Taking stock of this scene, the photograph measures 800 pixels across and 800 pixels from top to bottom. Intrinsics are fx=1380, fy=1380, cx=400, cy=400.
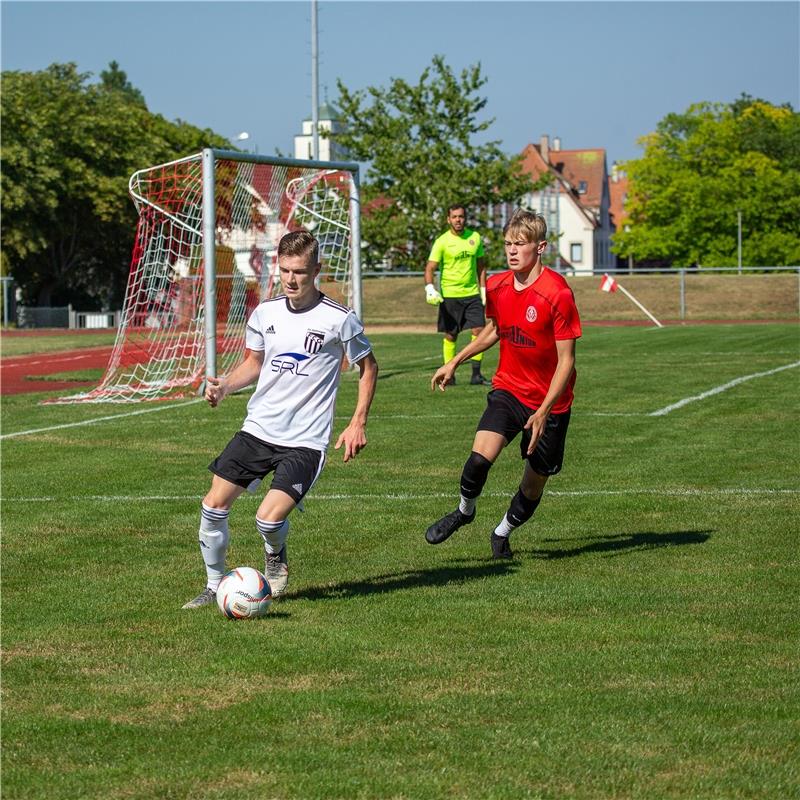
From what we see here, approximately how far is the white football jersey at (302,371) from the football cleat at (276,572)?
1.97 feet

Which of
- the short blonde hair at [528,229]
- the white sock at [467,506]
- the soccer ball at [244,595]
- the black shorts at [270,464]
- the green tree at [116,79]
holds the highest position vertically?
the green tree at [116,79]

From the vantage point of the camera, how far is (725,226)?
270 feet

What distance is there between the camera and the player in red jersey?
748cm

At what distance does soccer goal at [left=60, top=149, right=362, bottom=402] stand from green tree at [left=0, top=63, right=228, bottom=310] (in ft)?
97.4

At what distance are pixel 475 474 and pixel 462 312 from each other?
10.7m

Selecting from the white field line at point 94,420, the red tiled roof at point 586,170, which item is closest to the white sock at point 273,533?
the white field line at point 94,420

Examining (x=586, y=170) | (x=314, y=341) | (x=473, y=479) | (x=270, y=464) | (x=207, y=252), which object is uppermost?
(x=586, y=170)

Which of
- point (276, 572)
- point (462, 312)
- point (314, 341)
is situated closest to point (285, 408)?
point (314, 341)

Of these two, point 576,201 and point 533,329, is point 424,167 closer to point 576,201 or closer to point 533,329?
point 533,329

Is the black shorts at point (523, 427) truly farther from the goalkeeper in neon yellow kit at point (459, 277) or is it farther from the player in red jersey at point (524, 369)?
the goalkeeper in neon yellow kit at point (459, 277)

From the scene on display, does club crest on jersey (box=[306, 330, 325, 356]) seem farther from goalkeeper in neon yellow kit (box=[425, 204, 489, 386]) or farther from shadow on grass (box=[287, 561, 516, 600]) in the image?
goalkeeper in neon yellow kit (box=[425, 204, 489, 386])

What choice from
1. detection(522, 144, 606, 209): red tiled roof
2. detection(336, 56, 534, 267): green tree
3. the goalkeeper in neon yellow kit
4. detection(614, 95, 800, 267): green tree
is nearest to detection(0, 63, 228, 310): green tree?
detection(336, 56, 534, 267): green tree

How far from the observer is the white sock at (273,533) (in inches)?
262

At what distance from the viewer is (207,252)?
17.3 meters
